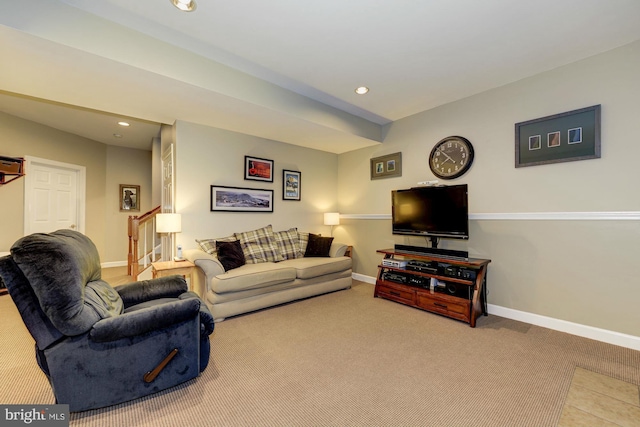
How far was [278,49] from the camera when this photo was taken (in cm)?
251

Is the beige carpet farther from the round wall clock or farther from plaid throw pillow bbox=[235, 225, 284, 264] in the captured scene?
the round wall clock

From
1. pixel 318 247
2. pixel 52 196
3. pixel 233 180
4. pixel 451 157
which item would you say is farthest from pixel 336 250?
pixel 52 196

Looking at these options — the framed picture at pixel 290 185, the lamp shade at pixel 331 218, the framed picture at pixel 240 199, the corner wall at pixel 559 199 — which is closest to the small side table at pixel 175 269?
the framed picture at pixel 240 199

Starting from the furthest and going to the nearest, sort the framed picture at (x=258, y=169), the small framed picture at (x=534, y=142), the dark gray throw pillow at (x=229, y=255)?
the framed picture at (x=258, y=169)
the dark gray throw pillow at (x=229, y=255)
the small framed picture at (x=534, y=142)

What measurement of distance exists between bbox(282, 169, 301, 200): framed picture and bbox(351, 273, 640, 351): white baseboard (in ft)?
10.4

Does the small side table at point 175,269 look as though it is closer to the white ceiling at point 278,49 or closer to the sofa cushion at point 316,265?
the sofa cushion at point 316,265

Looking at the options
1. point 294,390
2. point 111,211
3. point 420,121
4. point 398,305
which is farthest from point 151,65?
point 111,211

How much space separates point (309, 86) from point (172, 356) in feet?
9.70

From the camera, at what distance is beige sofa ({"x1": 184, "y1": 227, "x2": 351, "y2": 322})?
292 centimetres

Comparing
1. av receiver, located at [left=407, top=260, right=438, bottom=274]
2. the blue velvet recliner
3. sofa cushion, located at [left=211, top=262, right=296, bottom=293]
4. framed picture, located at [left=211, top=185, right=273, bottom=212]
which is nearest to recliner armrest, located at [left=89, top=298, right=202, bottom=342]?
the blue velvet recliner

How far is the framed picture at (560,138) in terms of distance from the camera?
101 inches

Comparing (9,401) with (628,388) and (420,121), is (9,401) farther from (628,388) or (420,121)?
(420,121)

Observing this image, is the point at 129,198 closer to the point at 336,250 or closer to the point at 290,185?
the point at 290,185

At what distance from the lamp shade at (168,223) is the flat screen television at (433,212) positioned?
2820mm
